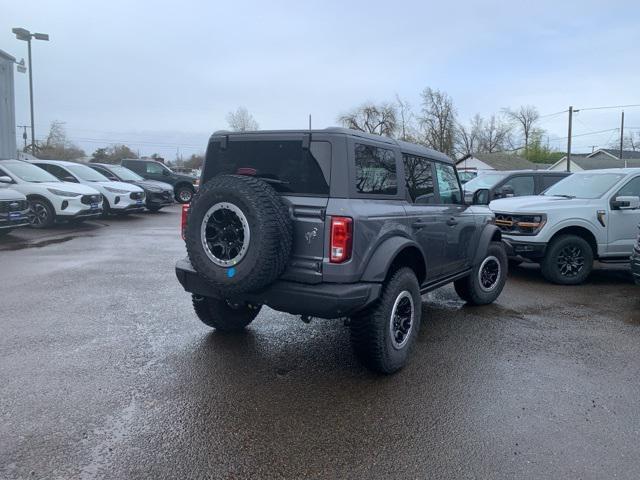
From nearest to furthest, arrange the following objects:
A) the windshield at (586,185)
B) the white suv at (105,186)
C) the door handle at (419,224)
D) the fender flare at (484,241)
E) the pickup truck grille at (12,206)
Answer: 1. the door handle at (419,224)
2. the fender flare at (484,241)
3. the windshield at (586,185)
4. the pickup truck grille at (12,206)
5. the white suv at (105,186)

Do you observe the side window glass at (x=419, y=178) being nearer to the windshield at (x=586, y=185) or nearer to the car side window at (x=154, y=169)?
the windshield at (x=586, y=185)

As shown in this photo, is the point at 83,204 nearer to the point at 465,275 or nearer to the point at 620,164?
the point at 465,275

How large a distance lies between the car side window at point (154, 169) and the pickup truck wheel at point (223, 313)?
56.7 feet

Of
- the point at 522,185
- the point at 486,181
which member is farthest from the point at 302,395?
the point at 486,181

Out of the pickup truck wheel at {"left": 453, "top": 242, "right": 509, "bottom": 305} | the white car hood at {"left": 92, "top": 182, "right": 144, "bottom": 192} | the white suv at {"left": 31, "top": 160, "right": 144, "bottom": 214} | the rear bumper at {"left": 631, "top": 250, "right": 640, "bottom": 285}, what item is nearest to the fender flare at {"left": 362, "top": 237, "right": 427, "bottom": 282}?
the pickup truck wheel at {"left": 453, "top": 242, "right": 509, "bottom": 305}

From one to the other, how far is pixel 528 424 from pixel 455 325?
2.23 m

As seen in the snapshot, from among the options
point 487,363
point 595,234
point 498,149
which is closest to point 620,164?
point 498,149

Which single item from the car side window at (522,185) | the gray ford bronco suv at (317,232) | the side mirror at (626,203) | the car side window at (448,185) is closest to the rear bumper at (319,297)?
the gray ford bronco suv at (317,232)

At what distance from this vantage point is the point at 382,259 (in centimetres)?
391

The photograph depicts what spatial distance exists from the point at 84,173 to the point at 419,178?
42.6ft

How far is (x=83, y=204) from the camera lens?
41.0ft

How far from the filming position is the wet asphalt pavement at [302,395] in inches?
115

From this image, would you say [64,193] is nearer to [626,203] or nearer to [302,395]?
[302,395]

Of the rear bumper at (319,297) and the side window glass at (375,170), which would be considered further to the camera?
the side window glass at (375,170)
